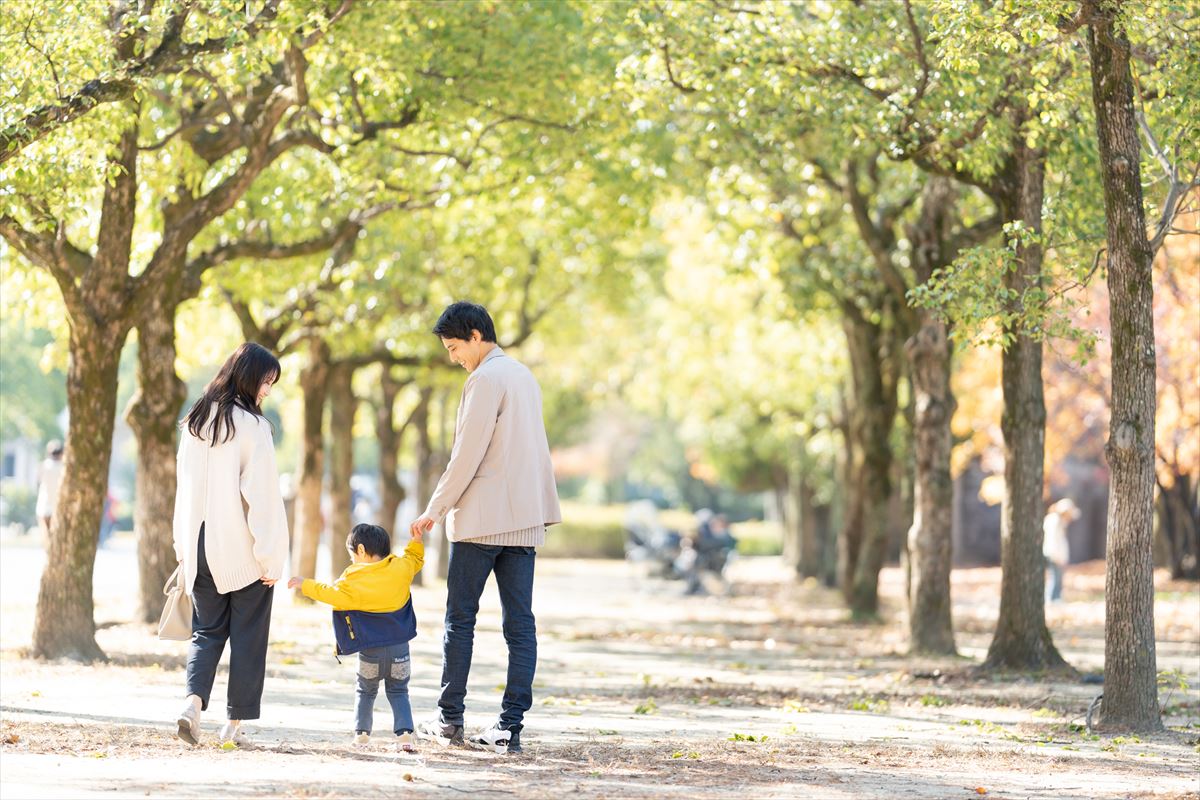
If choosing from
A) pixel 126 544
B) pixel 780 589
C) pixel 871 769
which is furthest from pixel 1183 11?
pixel 126 544

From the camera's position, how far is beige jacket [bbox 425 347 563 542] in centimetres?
794

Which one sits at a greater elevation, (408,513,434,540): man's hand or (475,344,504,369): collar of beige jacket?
(475,344,504,369): collar of beige jacket

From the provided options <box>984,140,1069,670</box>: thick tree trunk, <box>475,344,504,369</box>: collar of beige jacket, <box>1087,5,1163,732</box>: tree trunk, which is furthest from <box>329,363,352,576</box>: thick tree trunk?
<box>475,344,504,369</box>: collar of beige jacket

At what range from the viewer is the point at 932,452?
16469 mm

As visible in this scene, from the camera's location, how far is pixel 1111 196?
10367mm

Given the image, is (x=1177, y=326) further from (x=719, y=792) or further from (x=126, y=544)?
(x=126, y=544)

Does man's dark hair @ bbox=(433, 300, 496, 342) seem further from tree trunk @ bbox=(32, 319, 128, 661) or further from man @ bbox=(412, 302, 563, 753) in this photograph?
tree trunk @ bbox=(32, 319, 128, 661)

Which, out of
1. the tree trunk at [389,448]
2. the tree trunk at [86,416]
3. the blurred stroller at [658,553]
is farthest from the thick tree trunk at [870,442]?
the tree trunk at [86,416]

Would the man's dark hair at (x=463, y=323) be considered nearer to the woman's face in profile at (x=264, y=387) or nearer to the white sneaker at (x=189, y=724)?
the woman's face in profile at (x=264, y=387)

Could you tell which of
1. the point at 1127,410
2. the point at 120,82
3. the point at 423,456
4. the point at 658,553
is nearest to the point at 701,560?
the point at 658,553

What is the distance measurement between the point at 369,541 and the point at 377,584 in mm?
244

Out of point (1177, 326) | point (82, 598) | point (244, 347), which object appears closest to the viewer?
point (244, 347)

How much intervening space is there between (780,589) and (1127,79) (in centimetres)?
2500

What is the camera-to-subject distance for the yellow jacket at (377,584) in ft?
25.8
